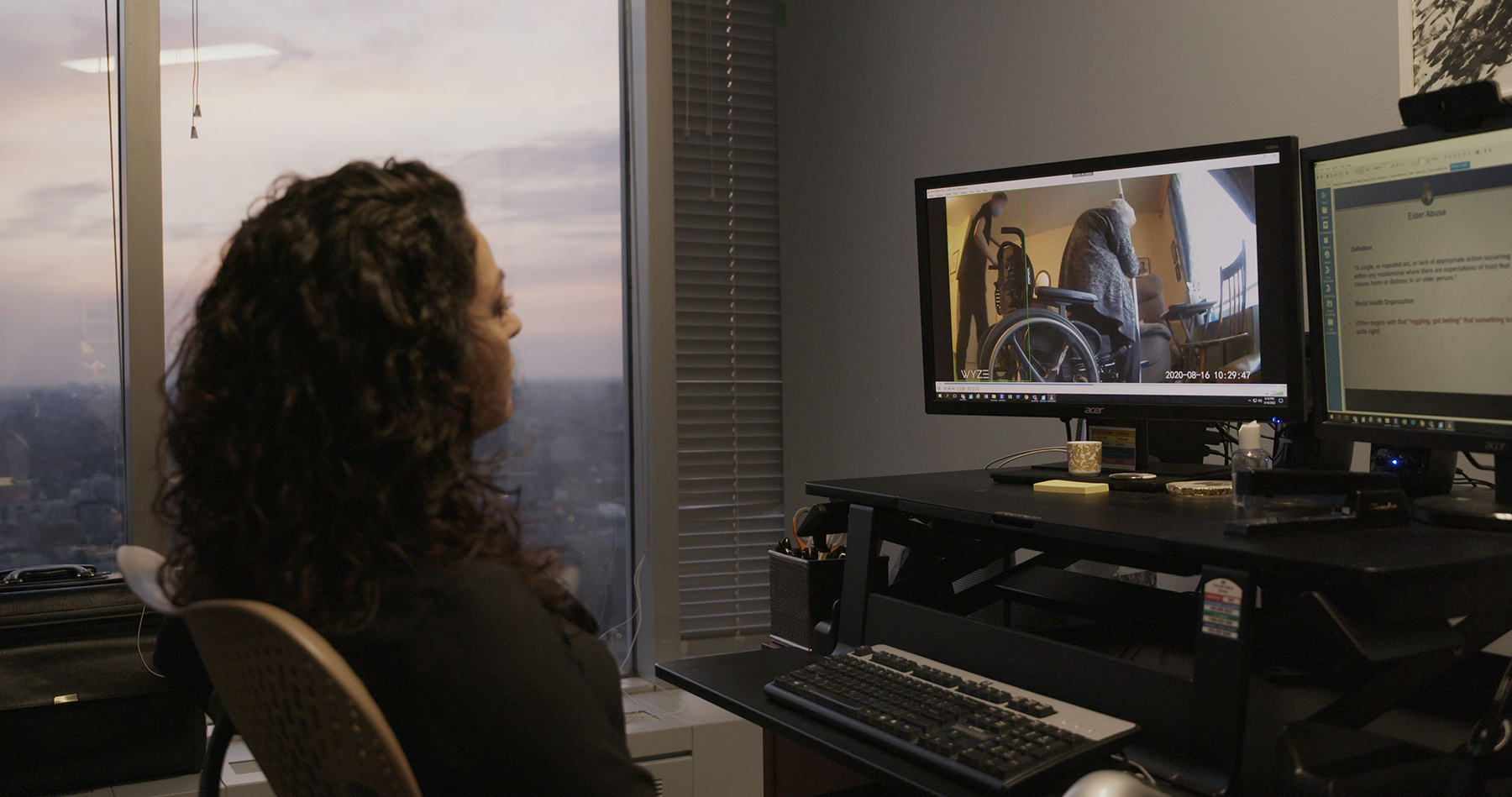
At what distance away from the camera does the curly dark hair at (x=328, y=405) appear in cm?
74

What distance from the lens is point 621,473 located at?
275 cm

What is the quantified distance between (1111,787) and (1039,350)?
75 cm

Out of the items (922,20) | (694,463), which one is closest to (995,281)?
(922,20)

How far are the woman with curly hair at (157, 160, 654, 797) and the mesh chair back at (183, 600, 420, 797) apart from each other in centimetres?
3

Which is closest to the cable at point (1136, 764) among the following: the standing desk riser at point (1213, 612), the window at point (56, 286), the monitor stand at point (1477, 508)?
the standing desk riser at point (1213, 612)

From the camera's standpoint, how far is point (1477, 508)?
106 cm

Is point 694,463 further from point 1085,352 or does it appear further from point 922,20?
point 1085,352

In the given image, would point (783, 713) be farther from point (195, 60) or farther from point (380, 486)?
point (195, 60)

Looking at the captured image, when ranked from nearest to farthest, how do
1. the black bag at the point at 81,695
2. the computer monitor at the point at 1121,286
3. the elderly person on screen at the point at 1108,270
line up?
the computer monitor at the point at 1121,286, the elderly person on screen at the point at 1108,270, the black bag at the point at 81,695

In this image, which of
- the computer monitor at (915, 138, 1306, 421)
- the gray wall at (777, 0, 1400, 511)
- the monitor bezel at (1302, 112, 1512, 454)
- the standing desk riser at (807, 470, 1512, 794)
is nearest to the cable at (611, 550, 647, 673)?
the gray wall at (777, 0, 1400, 511)

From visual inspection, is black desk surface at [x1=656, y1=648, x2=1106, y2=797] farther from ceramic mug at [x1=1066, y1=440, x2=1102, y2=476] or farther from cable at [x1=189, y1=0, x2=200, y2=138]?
cable at [x1=189, y1=0, x2=200, y2=138]

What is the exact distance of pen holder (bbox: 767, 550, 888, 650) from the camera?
67.4 inches

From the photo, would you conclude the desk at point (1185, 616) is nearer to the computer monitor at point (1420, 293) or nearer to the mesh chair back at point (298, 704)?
the computer monitor at point (1420, 293)

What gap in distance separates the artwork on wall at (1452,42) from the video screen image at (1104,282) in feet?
1.30
